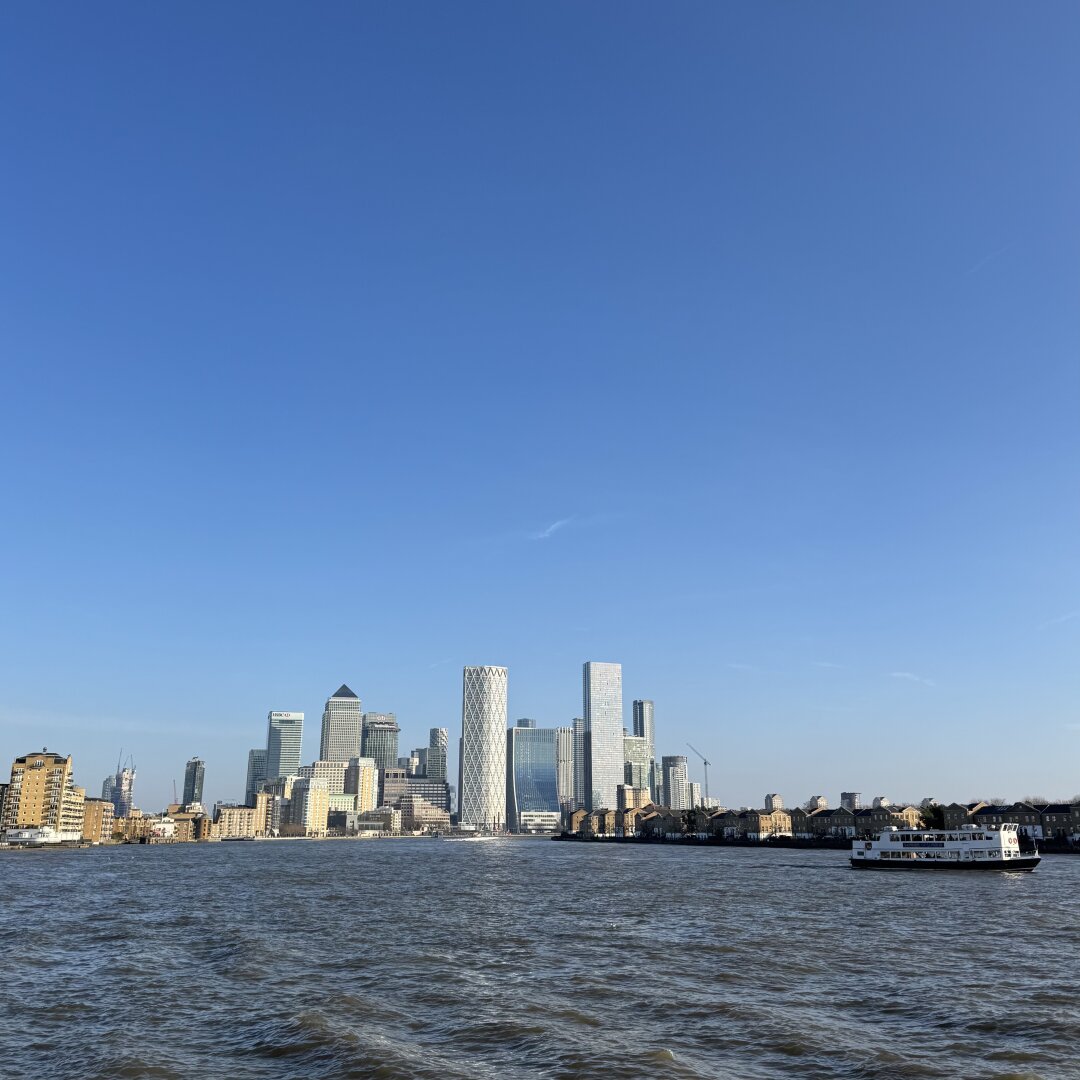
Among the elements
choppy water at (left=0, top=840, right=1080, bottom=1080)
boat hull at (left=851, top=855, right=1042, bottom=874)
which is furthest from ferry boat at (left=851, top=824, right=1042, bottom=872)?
choppy water at (left=0, top=840, right=1080, bottom=1080)

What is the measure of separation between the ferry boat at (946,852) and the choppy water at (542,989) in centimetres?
5570

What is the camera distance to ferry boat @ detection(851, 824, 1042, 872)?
435ft

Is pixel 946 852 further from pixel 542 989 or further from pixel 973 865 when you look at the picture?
pixel 542 989

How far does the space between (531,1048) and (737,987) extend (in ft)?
45.5

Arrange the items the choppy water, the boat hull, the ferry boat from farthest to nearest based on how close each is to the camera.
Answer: the ferry boat
the boat hull
the choppy water

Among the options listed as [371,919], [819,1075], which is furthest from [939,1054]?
[371,919]

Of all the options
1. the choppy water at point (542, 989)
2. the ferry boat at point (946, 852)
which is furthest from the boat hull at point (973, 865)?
the choppy water at point (542, 989)

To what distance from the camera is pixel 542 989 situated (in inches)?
1593

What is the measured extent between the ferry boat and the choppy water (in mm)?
55697

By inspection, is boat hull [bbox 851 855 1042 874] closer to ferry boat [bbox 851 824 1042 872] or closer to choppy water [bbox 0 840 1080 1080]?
ferry boat [bbox 851 824 1042 872]

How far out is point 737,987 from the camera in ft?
134

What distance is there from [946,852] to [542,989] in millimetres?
116920

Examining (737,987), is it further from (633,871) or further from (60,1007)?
(633,871)

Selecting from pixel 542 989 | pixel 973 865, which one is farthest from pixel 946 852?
pixel 542 989
